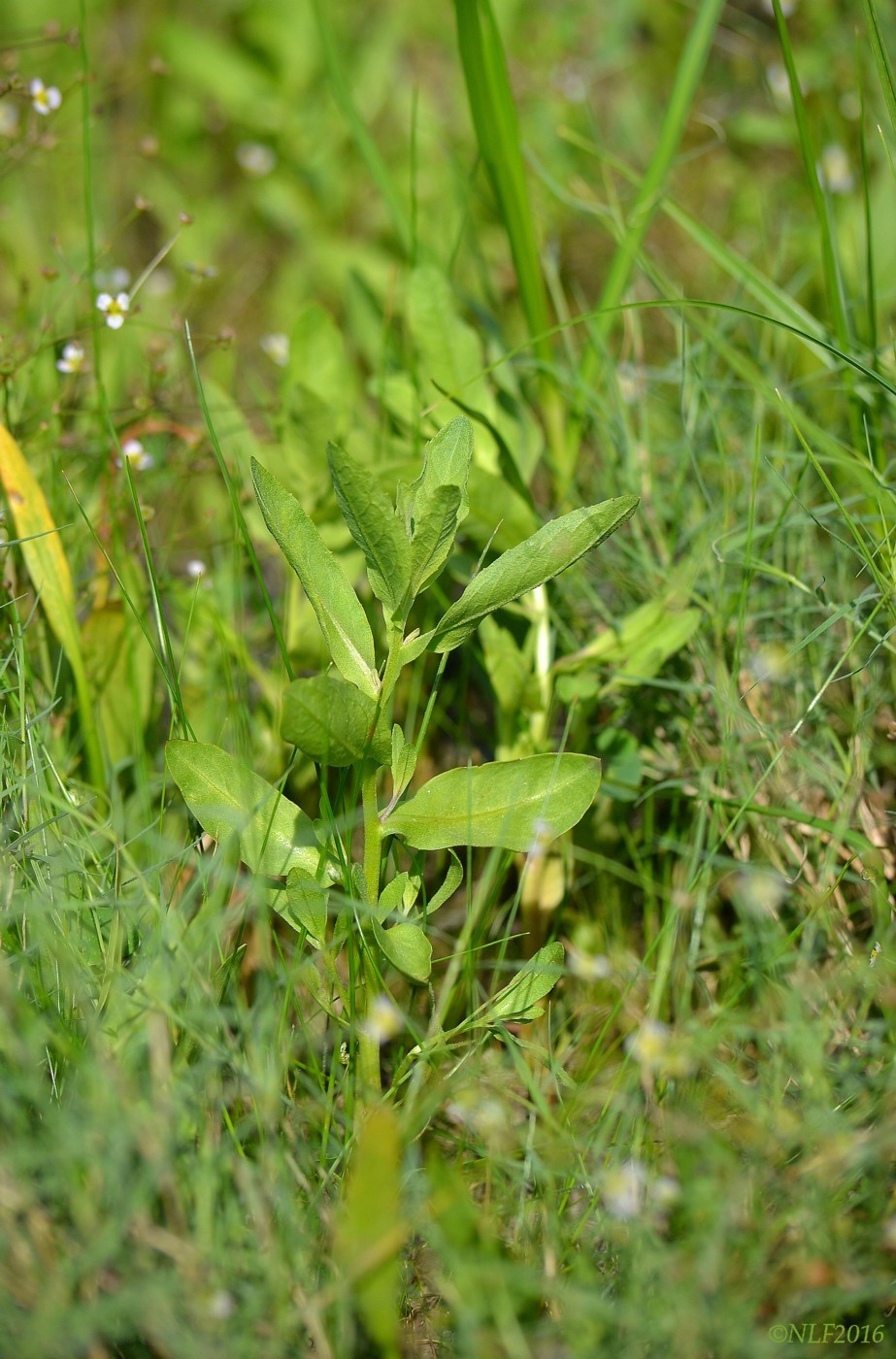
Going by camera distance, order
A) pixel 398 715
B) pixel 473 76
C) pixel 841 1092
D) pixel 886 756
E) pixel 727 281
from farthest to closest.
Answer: pixel 727 281
pixel 398 715
pixel 473 76
pixel 886 756
pixel 841 1092

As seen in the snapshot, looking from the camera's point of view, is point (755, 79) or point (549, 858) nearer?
point (549, 858)

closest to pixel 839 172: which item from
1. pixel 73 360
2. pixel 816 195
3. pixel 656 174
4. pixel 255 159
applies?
pixel 656 174

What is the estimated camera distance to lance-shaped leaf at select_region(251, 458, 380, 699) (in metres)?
1.12

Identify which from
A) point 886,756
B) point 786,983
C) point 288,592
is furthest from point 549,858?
point 288,592

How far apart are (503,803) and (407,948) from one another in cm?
18

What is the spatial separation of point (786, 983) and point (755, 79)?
2684 mm

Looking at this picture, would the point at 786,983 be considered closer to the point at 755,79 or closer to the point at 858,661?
the point at 858,661

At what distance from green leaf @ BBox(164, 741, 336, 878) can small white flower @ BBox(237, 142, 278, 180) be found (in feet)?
7.68

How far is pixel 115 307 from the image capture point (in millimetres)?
1557

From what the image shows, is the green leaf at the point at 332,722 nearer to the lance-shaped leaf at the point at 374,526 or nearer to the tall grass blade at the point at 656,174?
the lance-shaped leaf at the point at 374,526

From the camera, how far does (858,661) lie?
56.9 inches

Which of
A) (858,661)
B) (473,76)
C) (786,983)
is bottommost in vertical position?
(786,983)

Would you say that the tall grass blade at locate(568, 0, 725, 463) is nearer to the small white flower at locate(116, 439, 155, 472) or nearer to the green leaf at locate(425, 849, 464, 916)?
the small white flower at locate(116, 439, 155, 472)

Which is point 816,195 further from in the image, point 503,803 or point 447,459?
point 503,803
